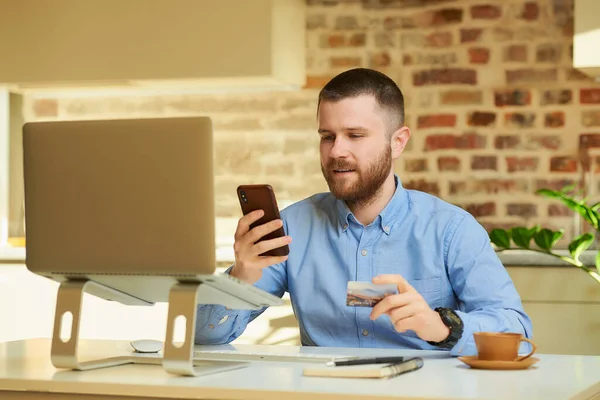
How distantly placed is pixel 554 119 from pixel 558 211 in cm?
39

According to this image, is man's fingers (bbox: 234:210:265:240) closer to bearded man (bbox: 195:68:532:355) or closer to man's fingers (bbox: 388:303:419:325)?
bearded man (bbox: 195:68:532:355)

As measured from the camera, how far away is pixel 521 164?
397 cm

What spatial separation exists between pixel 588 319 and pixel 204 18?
75.3 inches

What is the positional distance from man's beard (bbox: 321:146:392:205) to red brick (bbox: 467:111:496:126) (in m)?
1.70

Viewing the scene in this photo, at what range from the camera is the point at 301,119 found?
13.8 feet

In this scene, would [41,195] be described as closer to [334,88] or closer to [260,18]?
[334,88]

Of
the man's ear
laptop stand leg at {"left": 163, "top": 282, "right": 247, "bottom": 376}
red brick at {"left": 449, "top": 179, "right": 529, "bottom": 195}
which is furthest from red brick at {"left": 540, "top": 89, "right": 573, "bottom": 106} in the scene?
laptop stand leg at {"left": 163, "top": 282, "right": 247, "bottom": 376}

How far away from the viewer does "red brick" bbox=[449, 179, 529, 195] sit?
3.97 metres

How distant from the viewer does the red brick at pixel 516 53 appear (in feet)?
13.1

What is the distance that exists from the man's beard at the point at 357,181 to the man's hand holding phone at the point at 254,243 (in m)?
0.34

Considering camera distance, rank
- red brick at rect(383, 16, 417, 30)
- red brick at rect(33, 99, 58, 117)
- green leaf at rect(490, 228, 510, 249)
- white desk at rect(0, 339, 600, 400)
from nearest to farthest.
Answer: white desk at rect(0, 339, 600, 400) → green leaf at rect(490, 228, 510, 249) → red brick at rect(383, 16, 417, 30) → red brick at rect(33, 99, 58, 117)

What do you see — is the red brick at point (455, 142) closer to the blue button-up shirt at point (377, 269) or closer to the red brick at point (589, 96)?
the red brick at point (589, 96)

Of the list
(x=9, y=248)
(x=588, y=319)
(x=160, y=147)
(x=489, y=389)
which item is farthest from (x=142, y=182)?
(x=9, y=248)

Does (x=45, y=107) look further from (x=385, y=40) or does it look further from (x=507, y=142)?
(x=507, y=142)
